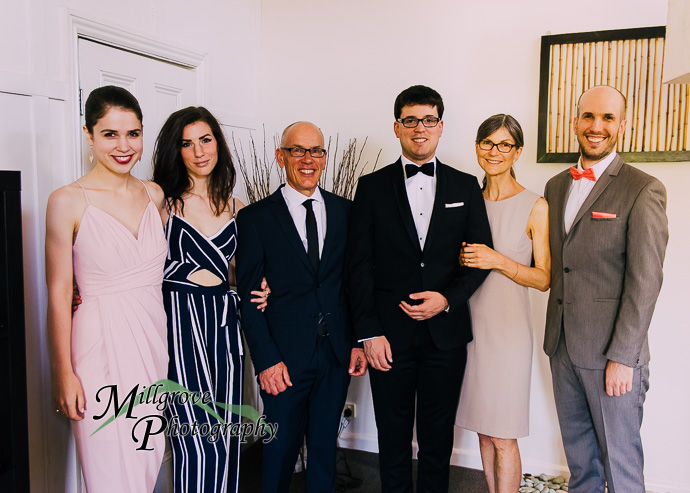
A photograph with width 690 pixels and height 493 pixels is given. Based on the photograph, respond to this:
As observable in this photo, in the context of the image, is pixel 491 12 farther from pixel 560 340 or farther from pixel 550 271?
pixel 560 340

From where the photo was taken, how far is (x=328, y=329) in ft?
8.00

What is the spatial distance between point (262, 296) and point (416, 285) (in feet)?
2.15

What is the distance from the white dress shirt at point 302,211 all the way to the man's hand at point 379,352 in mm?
454

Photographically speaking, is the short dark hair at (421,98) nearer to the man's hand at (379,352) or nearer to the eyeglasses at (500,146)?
the eyeglasses at (500,146)

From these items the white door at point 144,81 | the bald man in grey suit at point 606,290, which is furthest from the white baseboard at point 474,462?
the white door at point 144,81

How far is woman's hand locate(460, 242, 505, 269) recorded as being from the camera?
93.7 inches

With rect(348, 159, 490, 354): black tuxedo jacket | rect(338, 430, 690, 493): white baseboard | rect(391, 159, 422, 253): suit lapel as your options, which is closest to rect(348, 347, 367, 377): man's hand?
rect(348, 159, 490, 354): black tuxedo jacket

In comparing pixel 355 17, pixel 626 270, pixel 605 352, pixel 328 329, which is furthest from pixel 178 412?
pixel 355 17

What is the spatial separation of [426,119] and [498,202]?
490mm

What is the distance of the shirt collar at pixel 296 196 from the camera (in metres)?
2.51

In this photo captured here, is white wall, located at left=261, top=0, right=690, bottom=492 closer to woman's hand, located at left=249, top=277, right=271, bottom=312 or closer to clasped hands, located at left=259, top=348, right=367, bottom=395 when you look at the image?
clasped hands, located at left=259, top=348, right=367, bottom=395

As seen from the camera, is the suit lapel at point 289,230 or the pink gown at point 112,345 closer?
the pink gown at point 112,345

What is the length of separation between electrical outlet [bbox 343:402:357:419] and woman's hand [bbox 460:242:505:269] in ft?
5.39

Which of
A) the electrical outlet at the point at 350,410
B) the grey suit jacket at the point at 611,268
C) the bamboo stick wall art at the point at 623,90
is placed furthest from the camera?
the electrical outlet at the point at 350,410
